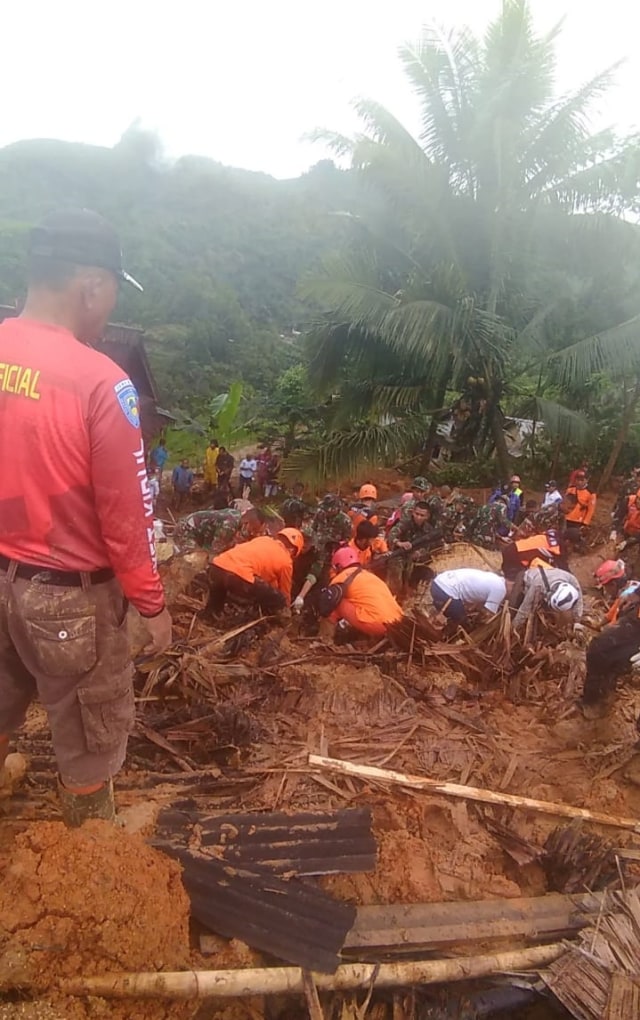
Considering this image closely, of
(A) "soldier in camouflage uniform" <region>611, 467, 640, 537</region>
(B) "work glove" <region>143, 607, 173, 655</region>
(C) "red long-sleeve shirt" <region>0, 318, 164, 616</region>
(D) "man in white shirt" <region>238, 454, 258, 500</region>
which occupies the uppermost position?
(C) "red long-sleeve shirt" <region>0, 318, 164, 616</region>

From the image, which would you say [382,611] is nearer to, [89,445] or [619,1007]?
[619,1007]

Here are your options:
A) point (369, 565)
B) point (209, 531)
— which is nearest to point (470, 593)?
point (369, 565)

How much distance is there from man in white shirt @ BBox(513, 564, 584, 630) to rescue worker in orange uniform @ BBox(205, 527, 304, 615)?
217 centimetres

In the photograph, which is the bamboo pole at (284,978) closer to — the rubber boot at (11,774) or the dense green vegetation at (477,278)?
the rubber boot at (11,774)

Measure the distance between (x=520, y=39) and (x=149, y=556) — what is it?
1658 centimetres

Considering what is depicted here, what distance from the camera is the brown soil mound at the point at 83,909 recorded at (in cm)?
204

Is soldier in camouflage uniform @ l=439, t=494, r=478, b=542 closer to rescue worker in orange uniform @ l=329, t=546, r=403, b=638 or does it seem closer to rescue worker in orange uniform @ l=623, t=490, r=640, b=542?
rescue worker in orange uniform @ l=623, t=490, r=640, b=542

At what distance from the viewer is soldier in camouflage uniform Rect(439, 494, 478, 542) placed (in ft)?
32.0

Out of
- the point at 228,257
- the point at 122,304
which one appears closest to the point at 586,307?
the point at 122,304

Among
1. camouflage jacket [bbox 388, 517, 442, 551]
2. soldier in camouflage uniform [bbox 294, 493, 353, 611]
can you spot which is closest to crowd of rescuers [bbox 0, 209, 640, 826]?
soldier in camouflage uniform [bbox 294, 493, 353, 611]

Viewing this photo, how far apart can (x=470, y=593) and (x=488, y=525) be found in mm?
3973

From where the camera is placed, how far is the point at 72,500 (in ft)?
6.96

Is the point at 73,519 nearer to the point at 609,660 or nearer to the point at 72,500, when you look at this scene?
the point at 72,500

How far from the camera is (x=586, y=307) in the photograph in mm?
17219
